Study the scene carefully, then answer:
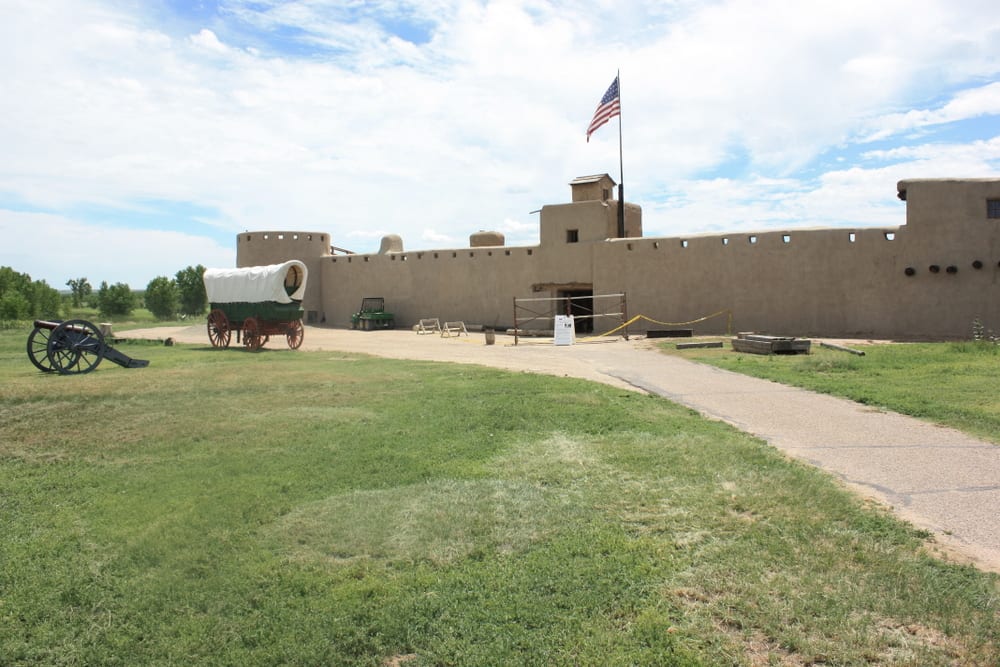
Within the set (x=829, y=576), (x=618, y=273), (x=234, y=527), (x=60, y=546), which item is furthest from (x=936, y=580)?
(x=618, y=273)

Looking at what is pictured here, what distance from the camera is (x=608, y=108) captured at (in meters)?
26.9

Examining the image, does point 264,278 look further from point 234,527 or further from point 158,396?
point 234,527

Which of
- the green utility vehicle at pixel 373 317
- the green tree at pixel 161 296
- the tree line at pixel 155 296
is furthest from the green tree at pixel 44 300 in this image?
the green utility vehicle at pixel 373 317

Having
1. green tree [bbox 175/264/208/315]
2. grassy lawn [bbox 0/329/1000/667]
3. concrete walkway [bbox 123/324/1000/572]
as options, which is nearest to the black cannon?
grassy lawn [bbox 0/329/1000/667]

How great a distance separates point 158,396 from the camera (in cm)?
988

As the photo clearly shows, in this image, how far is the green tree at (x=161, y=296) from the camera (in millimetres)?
65375

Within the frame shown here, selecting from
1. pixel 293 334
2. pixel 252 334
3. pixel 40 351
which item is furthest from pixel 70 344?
pixel 293 334

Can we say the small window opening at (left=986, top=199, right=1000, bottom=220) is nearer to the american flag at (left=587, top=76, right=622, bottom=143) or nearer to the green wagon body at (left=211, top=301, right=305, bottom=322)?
the american flag at (left=587, top=76, right=622, bottom=143)

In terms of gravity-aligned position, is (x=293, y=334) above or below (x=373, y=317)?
below

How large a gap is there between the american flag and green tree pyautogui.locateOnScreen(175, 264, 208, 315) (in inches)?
1974

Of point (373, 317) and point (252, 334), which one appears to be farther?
point (373, 317)

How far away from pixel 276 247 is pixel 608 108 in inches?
666

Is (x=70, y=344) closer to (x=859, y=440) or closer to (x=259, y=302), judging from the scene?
(x=259, y=302)

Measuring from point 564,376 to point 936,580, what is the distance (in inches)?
346
